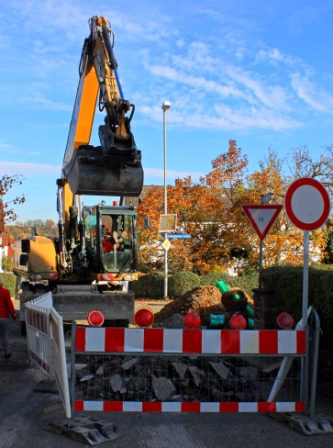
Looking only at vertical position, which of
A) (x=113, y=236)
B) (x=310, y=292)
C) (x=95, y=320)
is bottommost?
(x=95, y=320)

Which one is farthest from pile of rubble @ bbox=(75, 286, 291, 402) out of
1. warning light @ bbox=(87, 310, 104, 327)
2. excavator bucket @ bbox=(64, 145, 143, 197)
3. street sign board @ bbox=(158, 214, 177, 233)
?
street sign board @ bbox=(158, 214, 177, 233)

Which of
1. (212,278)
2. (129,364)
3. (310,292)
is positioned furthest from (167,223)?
(129,364)

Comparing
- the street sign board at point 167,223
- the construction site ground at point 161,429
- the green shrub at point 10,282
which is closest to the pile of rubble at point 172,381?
the construction site ground at point 161,429

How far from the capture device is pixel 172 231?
23891 mm

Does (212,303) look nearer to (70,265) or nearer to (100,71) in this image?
(70,265)

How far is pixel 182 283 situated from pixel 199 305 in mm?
11785

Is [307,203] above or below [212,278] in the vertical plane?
above

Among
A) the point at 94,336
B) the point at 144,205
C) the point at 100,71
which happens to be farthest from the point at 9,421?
the point at 144,205

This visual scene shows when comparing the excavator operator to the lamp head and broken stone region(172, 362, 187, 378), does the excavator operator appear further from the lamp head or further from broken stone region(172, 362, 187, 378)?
the lamp head

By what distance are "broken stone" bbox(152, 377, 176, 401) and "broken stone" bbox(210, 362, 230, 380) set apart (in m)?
0.68

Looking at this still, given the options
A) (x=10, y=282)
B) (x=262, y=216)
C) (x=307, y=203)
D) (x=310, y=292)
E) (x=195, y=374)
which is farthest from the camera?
(x=10, y=282)

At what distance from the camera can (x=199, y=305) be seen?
15.5 m

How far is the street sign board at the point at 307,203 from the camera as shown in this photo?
6.35 metres

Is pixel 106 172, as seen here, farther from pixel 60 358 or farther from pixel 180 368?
pixel 60 358
